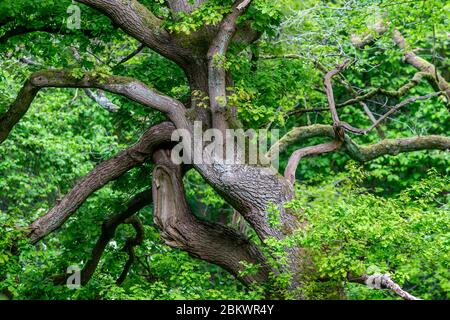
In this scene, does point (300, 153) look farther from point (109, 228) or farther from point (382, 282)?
point (109, 228)

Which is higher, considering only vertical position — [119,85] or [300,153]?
[119,85]

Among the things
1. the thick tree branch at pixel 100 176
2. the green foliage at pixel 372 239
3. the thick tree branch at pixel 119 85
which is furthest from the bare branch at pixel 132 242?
the green foliage at pixel 372 239

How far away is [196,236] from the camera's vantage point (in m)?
11.4

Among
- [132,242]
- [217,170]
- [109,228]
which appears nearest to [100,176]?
[109,228]

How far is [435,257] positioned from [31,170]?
966 cm

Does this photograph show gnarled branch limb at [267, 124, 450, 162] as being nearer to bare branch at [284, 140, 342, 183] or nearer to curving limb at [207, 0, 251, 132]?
bare branch at [284, 140, 342, 183]

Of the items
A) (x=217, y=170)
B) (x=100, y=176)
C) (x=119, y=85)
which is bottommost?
(x=217, y=170)

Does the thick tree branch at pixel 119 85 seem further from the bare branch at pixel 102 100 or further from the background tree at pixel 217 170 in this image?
the bare branch at pixel 102 100

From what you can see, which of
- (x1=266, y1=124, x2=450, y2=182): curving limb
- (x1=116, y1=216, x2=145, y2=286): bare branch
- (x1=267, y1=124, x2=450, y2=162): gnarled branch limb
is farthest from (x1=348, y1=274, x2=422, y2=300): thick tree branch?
(x1=116, y1=216, x2=145, y2=286): bare branch

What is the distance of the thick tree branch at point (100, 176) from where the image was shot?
1164 cm

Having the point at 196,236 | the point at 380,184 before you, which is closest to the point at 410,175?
the point at 380,184

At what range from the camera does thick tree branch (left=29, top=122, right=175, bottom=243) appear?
1164 cm

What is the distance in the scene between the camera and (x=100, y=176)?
39.1 feet

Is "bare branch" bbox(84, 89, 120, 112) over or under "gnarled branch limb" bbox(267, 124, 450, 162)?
over
